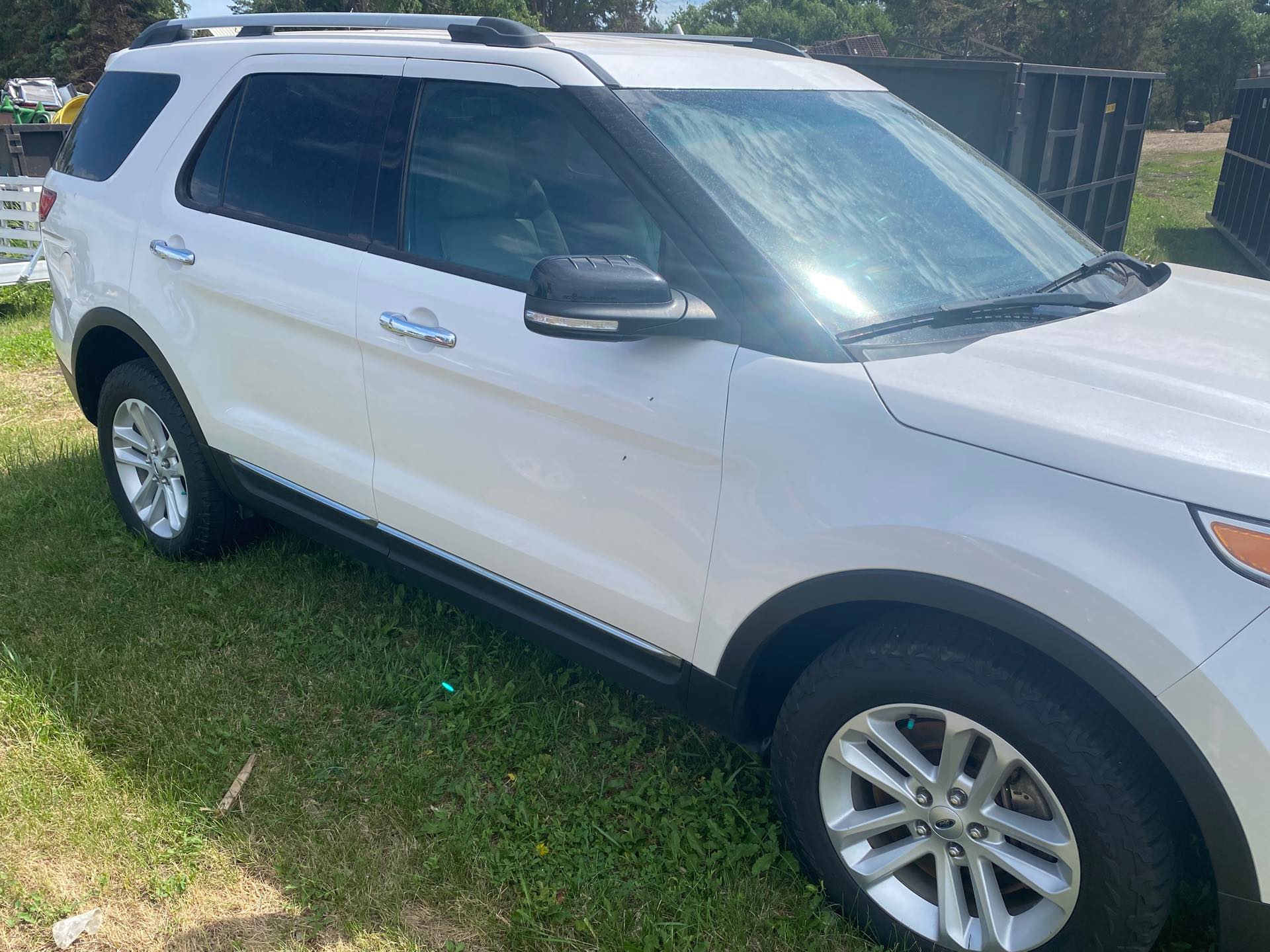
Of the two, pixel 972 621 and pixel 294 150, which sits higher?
pixel 294 150

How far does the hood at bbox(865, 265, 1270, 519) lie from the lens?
1.81 metres

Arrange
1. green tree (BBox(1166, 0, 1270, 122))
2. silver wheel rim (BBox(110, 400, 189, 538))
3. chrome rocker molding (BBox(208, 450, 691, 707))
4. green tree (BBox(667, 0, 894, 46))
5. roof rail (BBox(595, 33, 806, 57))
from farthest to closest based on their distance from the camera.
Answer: green tree (BBox(667, 0, 894, 46)) → green tree (BBox(1166, 0, 1270, 122)) → silver wheel rim (BBox(110, 400, 189, 538)) → roof rail (BBox(595, 33, 806, 57)) → chrome rocker molding (BBox(208, 450, 691, 707))

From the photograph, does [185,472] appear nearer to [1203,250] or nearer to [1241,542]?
[1241,542]

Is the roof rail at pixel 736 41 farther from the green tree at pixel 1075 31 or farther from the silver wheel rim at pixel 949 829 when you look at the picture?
the green tree at pixel 1075 31

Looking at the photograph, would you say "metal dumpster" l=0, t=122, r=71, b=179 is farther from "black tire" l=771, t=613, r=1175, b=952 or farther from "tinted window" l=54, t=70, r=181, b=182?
"black tire" l=771, t=613, r=1175, b=952

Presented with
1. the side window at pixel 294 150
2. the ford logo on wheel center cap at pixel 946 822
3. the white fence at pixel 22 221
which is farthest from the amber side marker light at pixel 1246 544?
the white fence at pixel 22 221

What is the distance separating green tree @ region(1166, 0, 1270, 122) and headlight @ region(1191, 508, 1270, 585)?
55781mm

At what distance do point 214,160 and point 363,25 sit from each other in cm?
69

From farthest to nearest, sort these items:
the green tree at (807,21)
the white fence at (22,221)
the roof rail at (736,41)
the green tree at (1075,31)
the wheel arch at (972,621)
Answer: the green tree at (807,21) → the green tree at (1075,31) → the white fence at (22,221) → the roof rail at (736,41) → the wheel arch at (972,621)

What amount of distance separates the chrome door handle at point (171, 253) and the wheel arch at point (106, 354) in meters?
0.32

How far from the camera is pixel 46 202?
4320 millimetres

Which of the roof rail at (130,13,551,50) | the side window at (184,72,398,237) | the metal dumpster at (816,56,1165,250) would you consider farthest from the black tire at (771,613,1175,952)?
the metal dumpster at (816,56,1165,250)

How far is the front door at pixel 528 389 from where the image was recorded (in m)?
2.42

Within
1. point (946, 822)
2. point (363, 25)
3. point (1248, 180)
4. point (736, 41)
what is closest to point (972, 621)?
point (946, 822)
